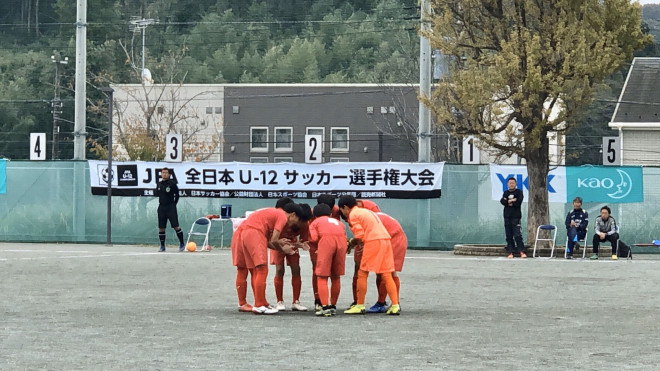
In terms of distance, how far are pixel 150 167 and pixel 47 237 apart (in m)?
3.10

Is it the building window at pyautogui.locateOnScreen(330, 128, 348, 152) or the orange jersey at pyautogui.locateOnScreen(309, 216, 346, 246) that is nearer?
the orange jersey at pyautogui.locateOnScreen(309, 216, 346, 246)

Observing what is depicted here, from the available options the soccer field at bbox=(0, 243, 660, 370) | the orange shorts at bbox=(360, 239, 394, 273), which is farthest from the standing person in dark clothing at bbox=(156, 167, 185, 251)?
the orange shorts at bbox=(360, 239, 394, 273)

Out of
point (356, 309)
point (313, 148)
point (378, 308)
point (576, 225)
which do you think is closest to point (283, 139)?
point (313, 148)

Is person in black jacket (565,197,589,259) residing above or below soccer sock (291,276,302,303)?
above

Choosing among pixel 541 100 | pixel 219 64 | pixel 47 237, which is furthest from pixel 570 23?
pixel 219 64

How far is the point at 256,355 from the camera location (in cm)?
1041

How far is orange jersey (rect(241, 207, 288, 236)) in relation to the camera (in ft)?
48.6

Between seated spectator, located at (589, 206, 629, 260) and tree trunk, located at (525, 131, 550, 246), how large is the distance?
1582mm

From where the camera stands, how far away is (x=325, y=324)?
1330 cm

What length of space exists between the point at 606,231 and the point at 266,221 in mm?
14993

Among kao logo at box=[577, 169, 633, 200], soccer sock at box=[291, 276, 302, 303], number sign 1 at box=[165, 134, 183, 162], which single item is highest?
number sign 1 at box=[165, 134, 183, 162]

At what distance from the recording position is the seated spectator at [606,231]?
2806 centimetres

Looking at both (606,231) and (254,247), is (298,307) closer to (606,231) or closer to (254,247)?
(254,247)

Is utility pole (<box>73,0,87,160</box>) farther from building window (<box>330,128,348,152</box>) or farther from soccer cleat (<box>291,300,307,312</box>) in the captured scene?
building window (<box>330,128,348,152</box>)
